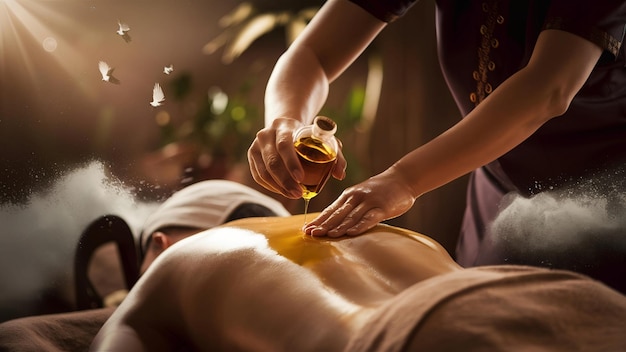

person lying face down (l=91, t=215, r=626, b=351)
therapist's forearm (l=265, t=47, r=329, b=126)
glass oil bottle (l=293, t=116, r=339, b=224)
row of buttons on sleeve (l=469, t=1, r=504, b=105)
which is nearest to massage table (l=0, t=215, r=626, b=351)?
person lying face down (l=91, t=215, r=626, b=351)

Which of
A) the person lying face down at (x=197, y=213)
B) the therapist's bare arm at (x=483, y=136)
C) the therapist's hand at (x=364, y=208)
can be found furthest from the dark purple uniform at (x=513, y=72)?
the person lying face down at (x=197, y=213)

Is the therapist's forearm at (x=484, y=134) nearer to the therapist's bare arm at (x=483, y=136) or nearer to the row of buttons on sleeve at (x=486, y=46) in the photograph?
the therapist's bare arm at (x=483, y=136)

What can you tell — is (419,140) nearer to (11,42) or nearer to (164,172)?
(164,172)

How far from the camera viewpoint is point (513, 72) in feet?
5.75

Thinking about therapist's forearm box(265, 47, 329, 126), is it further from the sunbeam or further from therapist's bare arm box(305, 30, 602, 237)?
the sunbeam

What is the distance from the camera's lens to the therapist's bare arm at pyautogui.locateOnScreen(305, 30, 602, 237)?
1437 mm

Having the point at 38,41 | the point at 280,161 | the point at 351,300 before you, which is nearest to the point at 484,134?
the point at 280,161

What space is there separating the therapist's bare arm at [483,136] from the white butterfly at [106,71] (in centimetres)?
88

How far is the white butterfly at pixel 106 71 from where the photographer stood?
203cm

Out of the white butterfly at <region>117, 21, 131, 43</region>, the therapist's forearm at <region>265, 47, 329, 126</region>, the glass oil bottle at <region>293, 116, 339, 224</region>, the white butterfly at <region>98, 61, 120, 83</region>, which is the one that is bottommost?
the glass oil bottle at <region>293, 116, 339, 224</region>

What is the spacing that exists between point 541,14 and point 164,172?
1197 mm

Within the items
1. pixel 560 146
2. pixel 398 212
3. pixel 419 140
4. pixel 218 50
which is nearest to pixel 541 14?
pixel 560 146

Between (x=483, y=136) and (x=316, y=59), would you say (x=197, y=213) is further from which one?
(x=483, y=136)

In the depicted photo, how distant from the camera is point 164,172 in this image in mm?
2291
